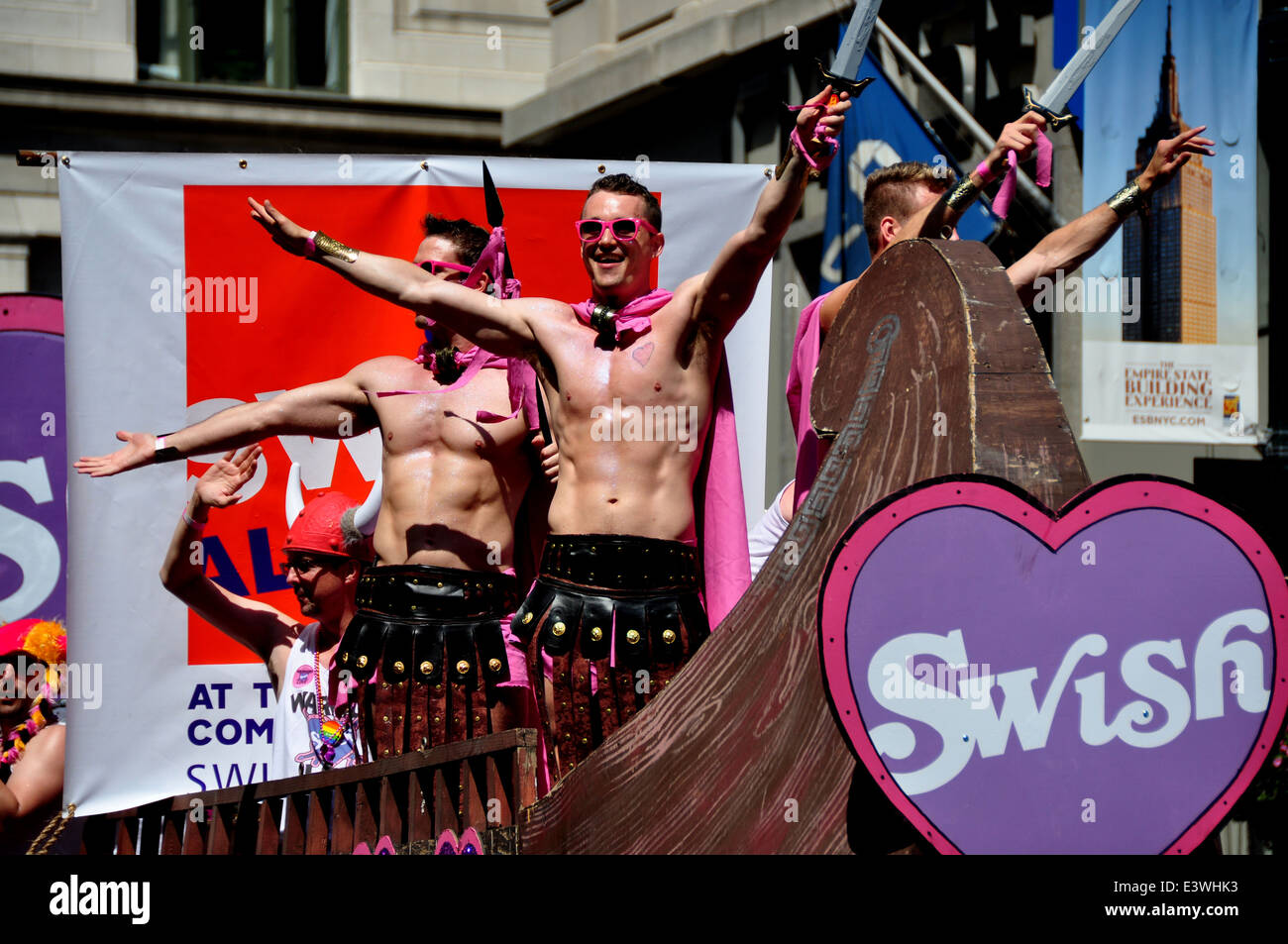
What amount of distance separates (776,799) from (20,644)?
3.41 meters

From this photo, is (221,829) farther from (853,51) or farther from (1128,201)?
(1128,201)

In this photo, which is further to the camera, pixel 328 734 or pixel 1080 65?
pixel 328 734

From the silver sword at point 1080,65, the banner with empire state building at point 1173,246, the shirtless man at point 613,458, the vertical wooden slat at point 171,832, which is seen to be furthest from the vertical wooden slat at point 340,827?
the banner with empire state building at point 1173,246

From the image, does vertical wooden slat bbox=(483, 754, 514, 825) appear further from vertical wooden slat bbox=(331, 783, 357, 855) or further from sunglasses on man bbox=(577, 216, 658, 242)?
sunglasses on man bbox=(577, 216, 658, 242)

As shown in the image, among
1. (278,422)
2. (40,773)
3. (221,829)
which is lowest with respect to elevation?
(40,773)

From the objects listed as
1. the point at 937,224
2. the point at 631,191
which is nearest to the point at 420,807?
the point at 631,191

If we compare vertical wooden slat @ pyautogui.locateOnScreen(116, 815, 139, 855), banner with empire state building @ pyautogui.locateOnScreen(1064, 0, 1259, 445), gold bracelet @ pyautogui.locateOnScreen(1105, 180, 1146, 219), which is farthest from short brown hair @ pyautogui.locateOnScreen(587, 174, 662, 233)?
banner with empire state building @ pyautogui.locateOnScreen(1064, 0, 1259, 445)

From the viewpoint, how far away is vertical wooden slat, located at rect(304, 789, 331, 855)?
3.74m

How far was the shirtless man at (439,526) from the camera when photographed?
4.35 m

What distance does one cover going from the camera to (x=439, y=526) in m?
4.40

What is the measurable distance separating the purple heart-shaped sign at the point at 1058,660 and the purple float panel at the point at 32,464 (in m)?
4.29

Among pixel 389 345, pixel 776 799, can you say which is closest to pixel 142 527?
pixel 389 345

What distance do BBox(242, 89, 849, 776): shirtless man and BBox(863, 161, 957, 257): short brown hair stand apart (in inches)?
25.0

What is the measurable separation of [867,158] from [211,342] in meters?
3.38
